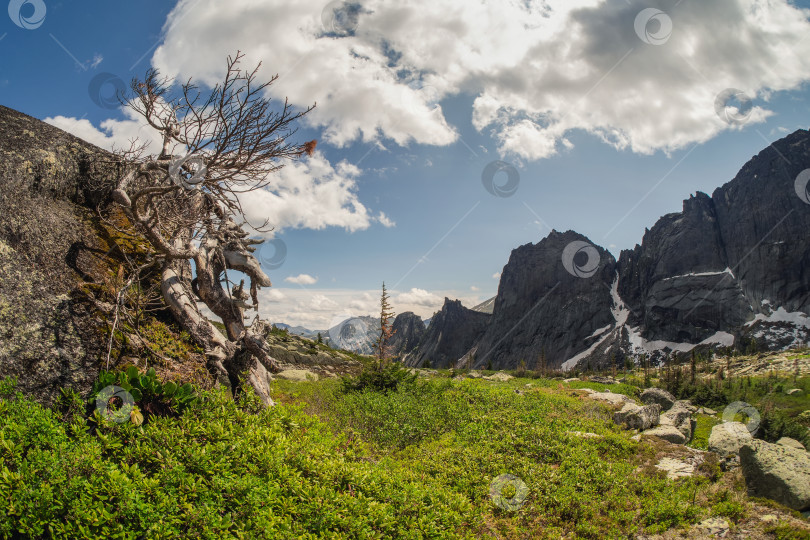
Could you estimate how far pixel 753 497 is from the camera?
803 centimetres

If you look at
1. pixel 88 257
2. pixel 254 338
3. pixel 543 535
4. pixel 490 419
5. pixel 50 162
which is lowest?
pixel 543 535

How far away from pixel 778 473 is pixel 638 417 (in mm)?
5987

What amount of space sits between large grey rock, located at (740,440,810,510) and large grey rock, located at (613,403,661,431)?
476 cm

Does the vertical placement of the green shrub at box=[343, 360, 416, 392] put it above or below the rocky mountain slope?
below

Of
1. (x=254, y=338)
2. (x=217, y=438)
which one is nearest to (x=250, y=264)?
(x=254, y=338)

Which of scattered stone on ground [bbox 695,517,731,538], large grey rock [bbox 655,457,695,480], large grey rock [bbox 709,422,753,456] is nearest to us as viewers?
scattered stone on ground [bbox 695,517,731,538]

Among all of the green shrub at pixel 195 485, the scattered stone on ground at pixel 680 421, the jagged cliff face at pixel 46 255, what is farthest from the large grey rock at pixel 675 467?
the jagged cliff face at pixel 46 255

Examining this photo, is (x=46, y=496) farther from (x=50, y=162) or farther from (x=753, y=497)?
(x=753, y=497)

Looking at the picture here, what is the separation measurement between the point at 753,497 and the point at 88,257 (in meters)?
13.6

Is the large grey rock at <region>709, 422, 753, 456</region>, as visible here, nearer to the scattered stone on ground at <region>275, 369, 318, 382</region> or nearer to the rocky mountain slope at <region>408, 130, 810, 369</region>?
the scattered stone on ground at <region>275, 369, 318, 382</region>

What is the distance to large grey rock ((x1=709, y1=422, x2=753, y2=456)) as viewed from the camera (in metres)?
10.4

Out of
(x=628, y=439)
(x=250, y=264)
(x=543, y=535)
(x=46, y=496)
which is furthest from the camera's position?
(x=628, y=439)

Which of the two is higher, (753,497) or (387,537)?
(387,537)

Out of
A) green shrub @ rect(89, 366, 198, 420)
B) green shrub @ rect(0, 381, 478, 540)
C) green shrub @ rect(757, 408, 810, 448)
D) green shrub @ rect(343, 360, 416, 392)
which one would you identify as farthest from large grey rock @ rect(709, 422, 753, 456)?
green shrub @ rect(89, 366, 198, 420)
